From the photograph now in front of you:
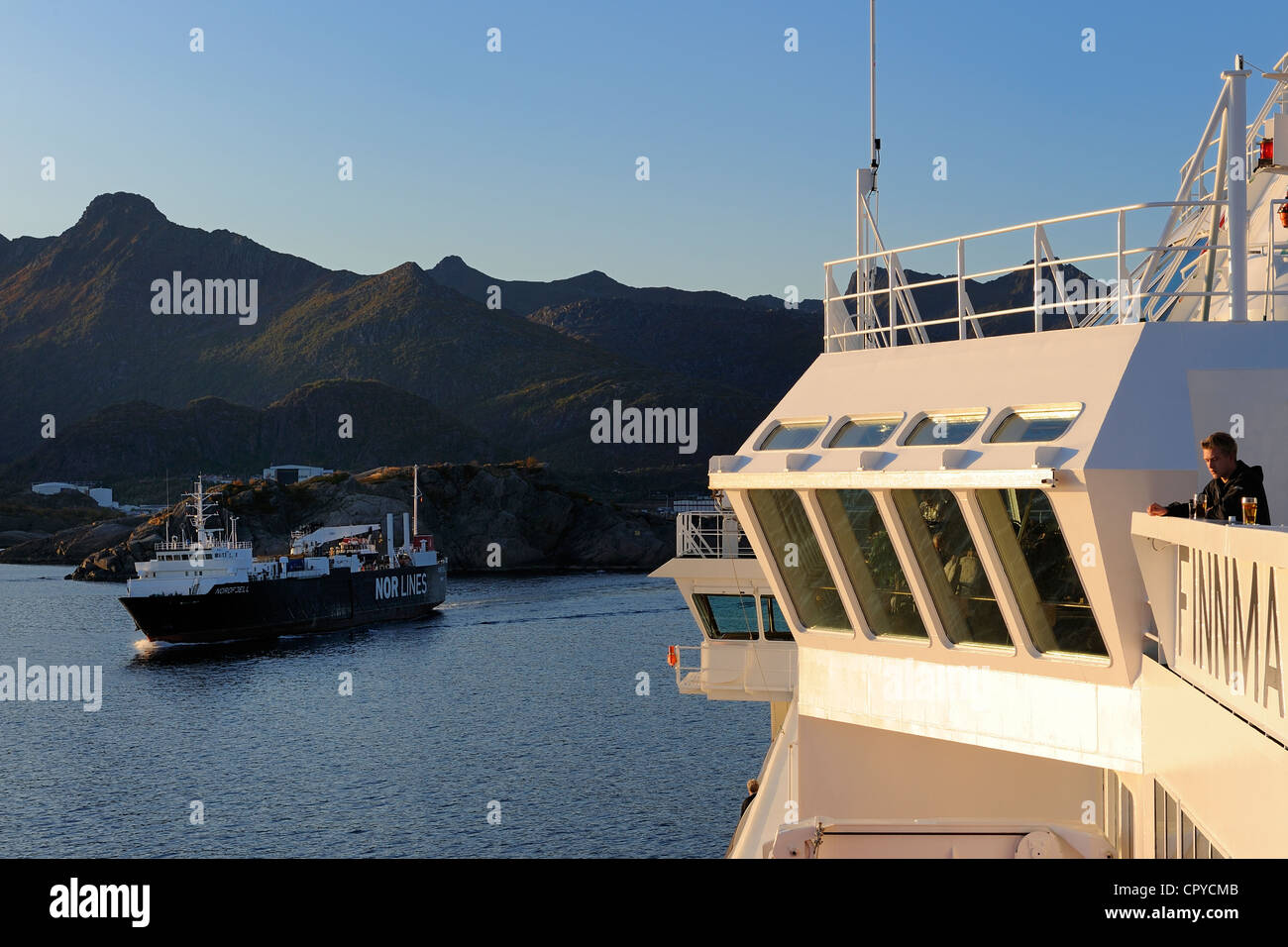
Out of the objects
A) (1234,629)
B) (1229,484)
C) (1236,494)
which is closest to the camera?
(1234,629)

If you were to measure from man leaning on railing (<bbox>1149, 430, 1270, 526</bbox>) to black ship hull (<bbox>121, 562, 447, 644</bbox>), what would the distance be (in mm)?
114827

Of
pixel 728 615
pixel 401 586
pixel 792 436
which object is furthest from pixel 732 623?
pixel 401 586

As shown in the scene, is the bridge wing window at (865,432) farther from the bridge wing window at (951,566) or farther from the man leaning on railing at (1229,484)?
the man leaning on railing at (1229,484)

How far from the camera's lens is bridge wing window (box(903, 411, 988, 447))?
15328mm

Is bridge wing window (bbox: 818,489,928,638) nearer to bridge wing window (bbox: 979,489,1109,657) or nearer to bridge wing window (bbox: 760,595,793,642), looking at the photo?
bridge wing window (bbox: 979,489,1109,657)

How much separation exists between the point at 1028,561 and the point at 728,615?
14.4m

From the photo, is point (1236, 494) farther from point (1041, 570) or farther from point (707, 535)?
point (707, 535)

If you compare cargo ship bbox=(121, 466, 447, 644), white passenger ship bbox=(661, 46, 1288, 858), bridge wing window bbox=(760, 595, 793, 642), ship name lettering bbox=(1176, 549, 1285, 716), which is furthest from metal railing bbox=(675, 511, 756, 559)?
cargo ship bbox=(121, 466, 447, 644)

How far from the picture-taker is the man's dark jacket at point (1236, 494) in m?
10.9

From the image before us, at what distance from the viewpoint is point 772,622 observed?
2783 centimetres

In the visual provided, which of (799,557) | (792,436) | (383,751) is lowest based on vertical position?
(383,751)

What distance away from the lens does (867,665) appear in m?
17.2
